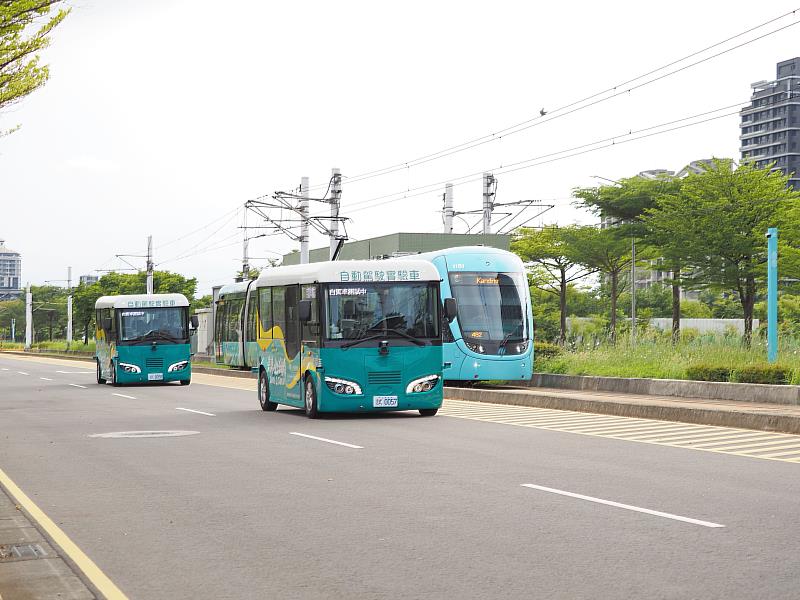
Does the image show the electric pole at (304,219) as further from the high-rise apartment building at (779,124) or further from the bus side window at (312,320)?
the high-rise apartment building at (779,124)

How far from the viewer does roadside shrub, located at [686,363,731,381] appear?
23.0 metres

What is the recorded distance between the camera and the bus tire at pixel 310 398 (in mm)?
19688

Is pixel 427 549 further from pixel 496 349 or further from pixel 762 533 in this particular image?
pixel 496 349

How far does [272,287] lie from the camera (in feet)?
73.0

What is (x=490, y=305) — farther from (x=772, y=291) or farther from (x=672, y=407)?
(x=672, y=407)

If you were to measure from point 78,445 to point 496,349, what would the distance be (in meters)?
14.5

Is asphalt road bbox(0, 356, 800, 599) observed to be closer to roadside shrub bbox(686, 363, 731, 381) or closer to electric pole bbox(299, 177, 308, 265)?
roadside shrub bbox(686, 363, 731, 381)

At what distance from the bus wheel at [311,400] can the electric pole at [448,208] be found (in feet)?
100

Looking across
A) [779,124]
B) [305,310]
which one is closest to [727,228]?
[305,310]

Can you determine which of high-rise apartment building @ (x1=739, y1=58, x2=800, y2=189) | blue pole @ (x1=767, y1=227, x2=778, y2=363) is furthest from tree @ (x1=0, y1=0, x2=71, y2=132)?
high-rise apartment building @ (x1=739, y1=58, x2=800, y2=189)

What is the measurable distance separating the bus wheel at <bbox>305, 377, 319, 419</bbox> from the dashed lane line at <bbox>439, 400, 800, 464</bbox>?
2.59 meters

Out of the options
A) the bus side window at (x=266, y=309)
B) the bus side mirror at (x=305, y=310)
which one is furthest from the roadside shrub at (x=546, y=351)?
the bus side mirror at (x=305, y=310)

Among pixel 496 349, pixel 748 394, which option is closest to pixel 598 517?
pixel 748 394

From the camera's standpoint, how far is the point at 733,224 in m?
44.6
